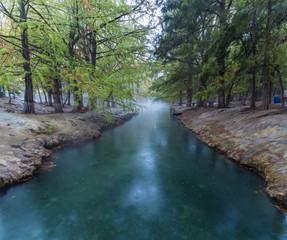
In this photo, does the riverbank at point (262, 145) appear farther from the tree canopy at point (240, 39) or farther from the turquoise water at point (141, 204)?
the tree canopy at point (240, 39)

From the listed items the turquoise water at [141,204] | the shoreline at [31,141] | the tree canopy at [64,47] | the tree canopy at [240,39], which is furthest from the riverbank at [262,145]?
the shoreline at [31,141]

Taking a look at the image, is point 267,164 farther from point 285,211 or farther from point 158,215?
point 158,215

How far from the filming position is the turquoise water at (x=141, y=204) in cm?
343

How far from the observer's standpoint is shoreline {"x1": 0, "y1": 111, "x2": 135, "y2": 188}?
518cm

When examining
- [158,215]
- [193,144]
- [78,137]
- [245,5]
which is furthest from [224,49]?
[78,137]

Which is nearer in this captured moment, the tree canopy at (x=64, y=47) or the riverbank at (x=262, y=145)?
the riverbank at (x=262, y=145)

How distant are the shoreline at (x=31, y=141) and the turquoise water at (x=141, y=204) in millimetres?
513

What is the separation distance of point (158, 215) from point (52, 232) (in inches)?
108

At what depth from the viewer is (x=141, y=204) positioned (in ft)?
14.4

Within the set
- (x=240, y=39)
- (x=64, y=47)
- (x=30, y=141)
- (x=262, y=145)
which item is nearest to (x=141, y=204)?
(x=262, y=145)

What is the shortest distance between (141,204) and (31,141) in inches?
258

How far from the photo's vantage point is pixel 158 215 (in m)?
3.93

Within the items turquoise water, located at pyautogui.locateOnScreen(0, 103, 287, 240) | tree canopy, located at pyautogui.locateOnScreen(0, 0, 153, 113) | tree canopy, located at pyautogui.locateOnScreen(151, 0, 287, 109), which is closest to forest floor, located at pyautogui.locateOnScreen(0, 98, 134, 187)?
turquoise water, located at pyautogui.locateOnScreen(0, 103, 287, 240)

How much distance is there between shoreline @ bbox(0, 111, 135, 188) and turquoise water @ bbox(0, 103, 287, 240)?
1.68 ft
